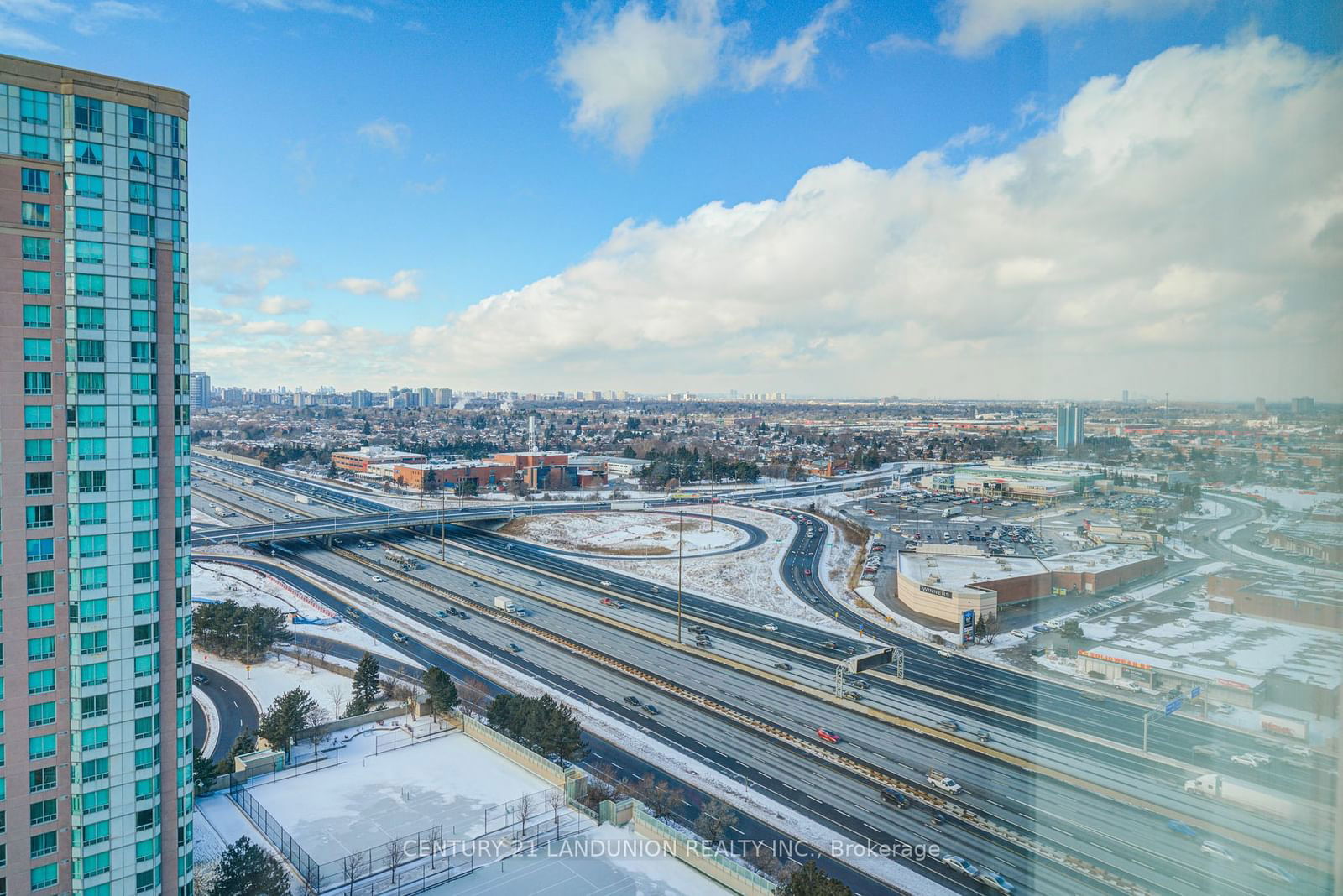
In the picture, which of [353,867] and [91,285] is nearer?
[91,285]

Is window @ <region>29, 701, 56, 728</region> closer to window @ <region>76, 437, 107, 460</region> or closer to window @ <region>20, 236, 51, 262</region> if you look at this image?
window @ <region>76, 437, 107, 460</region>

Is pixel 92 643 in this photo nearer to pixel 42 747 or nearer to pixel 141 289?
pixel 42 747

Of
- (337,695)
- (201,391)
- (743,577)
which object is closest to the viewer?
(337,695)

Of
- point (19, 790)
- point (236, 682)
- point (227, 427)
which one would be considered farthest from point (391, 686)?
point (227, 427)

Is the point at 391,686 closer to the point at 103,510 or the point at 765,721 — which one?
the point at 765,721

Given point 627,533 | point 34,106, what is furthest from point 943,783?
point 627,533
